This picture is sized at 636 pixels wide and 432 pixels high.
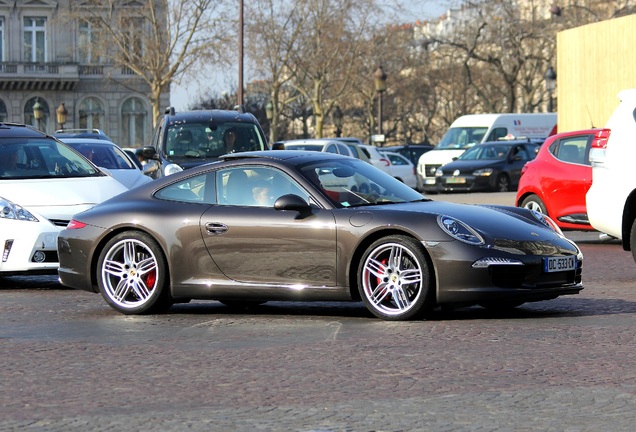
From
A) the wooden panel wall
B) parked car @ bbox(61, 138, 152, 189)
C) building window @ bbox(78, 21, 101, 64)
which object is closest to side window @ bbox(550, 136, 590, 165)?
parked car @ bbox(61, 138, 152, 189)

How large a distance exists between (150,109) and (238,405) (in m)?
85.8

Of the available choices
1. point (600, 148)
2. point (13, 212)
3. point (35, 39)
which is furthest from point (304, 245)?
point (35, 39)

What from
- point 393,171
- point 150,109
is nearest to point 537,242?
point 393,171

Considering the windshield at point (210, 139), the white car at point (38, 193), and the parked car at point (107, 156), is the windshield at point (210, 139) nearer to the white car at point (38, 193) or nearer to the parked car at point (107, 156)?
the parked car at point (107, 156)

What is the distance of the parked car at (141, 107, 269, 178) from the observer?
867 inches

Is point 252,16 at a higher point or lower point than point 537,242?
higher

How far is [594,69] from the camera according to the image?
31.9 metres

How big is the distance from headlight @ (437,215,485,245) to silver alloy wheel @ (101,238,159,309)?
231cm

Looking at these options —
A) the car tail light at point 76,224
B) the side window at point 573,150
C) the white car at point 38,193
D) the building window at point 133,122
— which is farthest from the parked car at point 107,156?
the building window at point 133,122

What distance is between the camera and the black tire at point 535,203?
19453 millimetres

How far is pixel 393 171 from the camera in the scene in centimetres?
4159

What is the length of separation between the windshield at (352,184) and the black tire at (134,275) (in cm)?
134

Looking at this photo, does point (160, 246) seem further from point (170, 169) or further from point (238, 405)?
point (170, 169)

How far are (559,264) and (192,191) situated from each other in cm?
289
